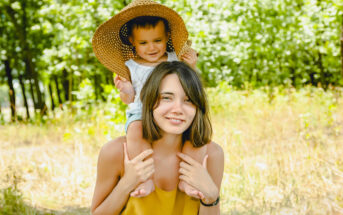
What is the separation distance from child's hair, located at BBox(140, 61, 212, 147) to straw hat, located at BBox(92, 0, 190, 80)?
55 centimetres

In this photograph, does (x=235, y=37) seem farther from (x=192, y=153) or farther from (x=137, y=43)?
(x=192, y=153)

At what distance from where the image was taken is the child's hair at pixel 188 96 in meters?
1.78

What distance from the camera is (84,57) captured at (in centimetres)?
882

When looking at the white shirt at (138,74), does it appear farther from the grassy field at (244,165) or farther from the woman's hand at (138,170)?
the grassy field at (244,165)

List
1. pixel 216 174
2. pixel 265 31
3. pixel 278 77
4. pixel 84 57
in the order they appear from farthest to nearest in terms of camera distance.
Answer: pixel 278 77, pixel 265 31, pixel 84 57, pixel 216 174

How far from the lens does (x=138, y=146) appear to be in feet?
5.98

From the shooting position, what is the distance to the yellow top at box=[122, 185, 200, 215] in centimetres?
181

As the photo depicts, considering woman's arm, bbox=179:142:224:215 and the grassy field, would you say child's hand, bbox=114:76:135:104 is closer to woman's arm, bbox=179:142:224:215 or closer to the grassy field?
woman's arm, bbox=179:142:224:215

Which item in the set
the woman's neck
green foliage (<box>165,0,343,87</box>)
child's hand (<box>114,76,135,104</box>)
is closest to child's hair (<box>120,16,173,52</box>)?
child's hand (<box>114,76,135,104</box>)

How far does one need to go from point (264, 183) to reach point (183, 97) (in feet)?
8.27

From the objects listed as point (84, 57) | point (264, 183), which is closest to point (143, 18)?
point (264, 183)

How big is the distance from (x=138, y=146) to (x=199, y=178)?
0.36 metres

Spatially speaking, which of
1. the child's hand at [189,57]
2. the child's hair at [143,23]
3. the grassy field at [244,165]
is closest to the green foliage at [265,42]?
the grassy field at [244,165]

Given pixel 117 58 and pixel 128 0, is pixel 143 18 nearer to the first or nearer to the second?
pixel 117 58
